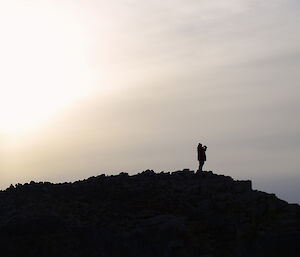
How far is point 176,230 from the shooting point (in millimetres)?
34281

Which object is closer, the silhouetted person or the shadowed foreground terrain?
the shadowed foreground terrain

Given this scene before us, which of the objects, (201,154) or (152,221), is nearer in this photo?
(152,221)

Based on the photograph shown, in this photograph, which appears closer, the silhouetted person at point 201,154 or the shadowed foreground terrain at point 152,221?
the shadowed foreground terrain at point 152,221

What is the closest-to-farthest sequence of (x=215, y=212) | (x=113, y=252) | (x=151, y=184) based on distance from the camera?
(x=113, y=252) < (x=215, y=212) < (x=151, y=184)

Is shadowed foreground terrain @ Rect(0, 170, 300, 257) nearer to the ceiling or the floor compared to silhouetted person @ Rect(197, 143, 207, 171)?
nearer to the floor

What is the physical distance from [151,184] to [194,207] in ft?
13.7

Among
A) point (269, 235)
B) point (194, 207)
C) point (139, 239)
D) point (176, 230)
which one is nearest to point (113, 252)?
point (139, 239)

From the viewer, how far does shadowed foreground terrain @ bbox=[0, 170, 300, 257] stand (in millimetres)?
33938

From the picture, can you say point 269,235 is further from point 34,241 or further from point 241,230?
point 34,241

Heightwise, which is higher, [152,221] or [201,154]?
[201,154]

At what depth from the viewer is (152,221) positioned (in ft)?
115

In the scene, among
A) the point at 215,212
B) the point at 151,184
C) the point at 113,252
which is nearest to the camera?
the point at 113,252

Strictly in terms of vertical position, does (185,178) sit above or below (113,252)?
above

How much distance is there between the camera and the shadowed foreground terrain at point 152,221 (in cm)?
3394
